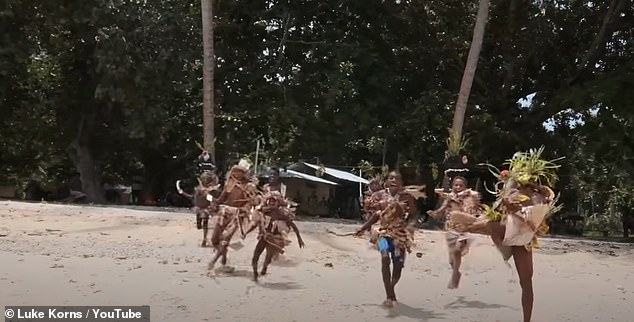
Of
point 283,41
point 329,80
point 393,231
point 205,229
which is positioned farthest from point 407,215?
point 283,41

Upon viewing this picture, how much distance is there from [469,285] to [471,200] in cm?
123

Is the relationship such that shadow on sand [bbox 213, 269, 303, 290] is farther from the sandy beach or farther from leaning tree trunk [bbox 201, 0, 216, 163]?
leaning tree trunk [bbox 201, 0, 216, 163]

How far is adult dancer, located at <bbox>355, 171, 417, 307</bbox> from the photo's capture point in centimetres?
820

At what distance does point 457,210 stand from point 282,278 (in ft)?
8.30

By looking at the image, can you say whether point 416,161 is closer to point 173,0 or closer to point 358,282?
point 173,0

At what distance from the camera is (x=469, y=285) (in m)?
10.2

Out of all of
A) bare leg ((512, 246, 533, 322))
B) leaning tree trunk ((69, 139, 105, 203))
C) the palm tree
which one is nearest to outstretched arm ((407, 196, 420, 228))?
bare leg ((512, 246, 533, 322))

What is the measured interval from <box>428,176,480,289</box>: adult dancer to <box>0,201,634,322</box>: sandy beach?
38 cm

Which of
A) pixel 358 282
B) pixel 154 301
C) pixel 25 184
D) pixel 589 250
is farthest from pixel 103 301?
pixel 25 184

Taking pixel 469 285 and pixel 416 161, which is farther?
pixel 416 161

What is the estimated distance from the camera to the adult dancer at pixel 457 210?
930 cm

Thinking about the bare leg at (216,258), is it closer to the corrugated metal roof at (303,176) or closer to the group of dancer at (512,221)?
the group of dancer at (512,221)

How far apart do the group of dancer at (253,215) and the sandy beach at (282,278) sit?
38cm

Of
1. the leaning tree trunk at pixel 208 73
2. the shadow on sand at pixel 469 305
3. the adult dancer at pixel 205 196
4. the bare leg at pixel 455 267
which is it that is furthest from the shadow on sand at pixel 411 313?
the leaning tree trunk at pixel 208 73
